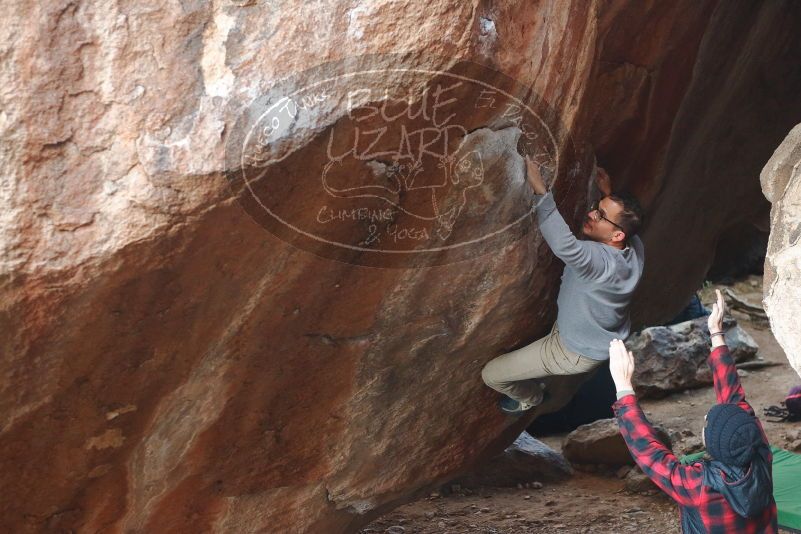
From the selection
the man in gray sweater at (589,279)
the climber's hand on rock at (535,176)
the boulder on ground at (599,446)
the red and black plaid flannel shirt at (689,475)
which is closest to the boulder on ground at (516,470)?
the boulder on ground at (599,446)

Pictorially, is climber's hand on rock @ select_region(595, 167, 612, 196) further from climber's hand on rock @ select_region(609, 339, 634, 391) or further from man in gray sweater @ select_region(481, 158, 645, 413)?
climber's hand on rock @ select_region(609, 339, 634, 391)

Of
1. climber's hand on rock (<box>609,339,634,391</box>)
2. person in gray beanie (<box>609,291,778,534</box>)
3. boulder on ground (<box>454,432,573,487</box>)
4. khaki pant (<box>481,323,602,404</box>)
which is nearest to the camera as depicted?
person in gray beanie (<box>609,291,778,534</box>)

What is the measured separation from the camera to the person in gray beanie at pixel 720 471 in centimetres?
254

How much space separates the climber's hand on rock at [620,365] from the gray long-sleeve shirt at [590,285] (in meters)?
0.22

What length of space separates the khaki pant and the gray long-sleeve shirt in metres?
0.06

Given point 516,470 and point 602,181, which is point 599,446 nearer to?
point 516,470

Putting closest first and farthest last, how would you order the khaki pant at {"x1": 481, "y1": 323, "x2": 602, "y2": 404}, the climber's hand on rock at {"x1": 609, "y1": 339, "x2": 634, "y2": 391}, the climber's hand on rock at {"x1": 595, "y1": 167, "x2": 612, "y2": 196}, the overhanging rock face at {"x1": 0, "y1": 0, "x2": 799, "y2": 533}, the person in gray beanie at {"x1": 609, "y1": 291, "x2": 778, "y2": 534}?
the overhanging rock face at {"x1": 0, "y1": 0, "x2": 799, "y2": 533} < the person in gray beanie at {"x1": 609, "y1": 291, "x2": 778, "y2": 534} < the climber's hand on rock at {"x1": 609, "y1": 339, "x2": 634, "y2": 391} < the khaki pant at {"x1": 481, "y1": 323, "x2": 602, "y2": 404} < the climber's hand on rock at {"x1": 595, "y1": 167, "x2": 612, "y2": 196}

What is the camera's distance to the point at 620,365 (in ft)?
9.51

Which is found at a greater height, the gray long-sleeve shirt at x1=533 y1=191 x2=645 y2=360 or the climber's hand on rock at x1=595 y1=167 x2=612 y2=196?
the climber's hand on rock at x1=595 y1=167 x2=612 y2=196

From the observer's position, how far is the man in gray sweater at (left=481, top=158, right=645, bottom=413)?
2938mm

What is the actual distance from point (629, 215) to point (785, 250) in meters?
0.57

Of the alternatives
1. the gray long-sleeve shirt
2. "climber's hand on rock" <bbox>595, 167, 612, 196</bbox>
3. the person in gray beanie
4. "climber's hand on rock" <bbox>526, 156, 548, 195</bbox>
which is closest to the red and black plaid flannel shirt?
the person in gray beanie

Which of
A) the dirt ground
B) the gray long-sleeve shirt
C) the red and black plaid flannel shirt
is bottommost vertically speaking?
the dirt ground

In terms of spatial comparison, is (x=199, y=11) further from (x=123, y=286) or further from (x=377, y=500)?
(x=377, y=500)
